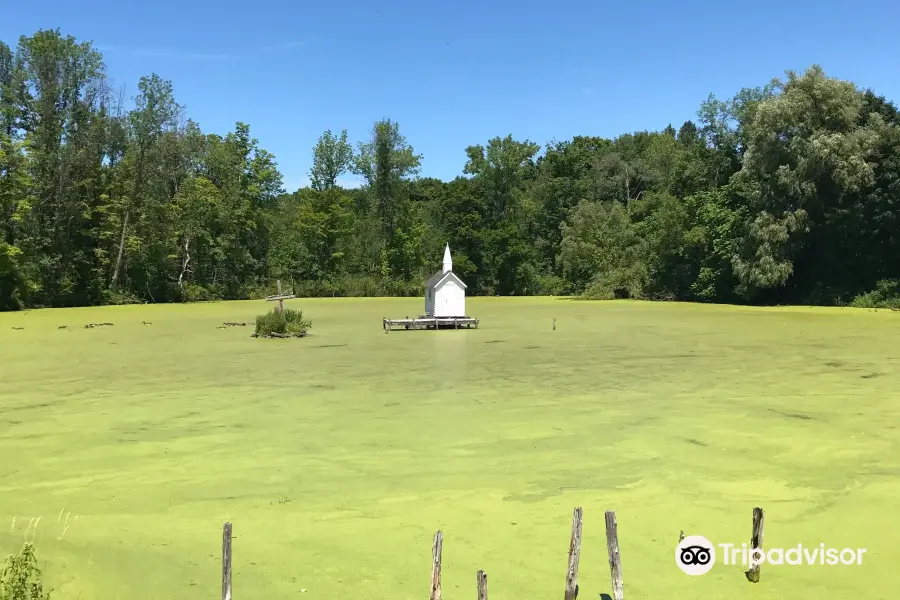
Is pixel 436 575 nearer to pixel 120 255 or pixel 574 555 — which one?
pixel 574 555

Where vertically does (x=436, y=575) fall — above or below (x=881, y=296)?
below

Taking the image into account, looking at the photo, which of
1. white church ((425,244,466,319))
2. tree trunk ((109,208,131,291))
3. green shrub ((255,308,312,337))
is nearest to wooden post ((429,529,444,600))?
green shrub ((255,308,312,337))

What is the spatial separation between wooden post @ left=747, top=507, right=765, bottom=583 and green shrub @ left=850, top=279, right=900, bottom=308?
1588 inches

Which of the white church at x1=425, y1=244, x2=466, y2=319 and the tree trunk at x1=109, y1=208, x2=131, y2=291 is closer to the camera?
the white church at x1=425, y1=244, x2=466, y2=319

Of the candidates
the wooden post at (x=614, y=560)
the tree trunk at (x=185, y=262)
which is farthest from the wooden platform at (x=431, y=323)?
the tree trunk at (x=185, y=262)

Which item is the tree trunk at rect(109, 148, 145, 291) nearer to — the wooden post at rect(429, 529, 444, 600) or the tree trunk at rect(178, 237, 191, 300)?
the tree trunk at rect(178, 237, 191, 300)

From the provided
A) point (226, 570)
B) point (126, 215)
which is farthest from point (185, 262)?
point (226, 570)

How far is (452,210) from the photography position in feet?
242

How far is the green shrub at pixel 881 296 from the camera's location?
40.7m

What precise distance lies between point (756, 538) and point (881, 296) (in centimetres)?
4185

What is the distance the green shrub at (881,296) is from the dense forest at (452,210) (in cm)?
10

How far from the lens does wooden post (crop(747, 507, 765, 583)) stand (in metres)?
5.64

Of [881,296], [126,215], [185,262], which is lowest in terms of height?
[881,296]

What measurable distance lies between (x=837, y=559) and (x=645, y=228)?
5907 centimetres
